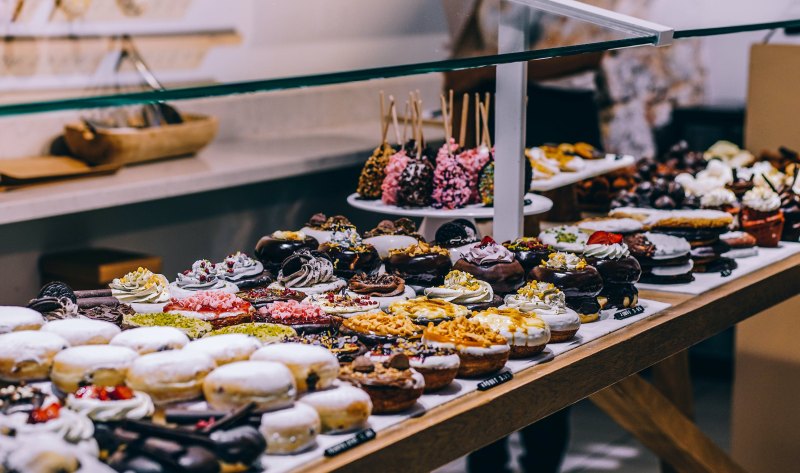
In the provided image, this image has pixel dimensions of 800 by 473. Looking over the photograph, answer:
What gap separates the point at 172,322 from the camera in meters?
2.00

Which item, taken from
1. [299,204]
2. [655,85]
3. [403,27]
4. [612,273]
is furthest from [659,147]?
[403,27]

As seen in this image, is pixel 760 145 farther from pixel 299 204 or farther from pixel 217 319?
pixel 217 319

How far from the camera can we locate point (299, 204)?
5262mm

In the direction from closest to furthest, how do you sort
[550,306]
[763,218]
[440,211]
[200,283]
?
[550,306], [200,283], [440,211], [763,218]

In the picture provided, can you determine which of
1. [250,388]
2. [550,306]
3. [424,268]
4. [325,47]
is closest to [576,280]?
[550,306]

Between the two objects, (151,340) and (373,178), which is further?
(373,178)

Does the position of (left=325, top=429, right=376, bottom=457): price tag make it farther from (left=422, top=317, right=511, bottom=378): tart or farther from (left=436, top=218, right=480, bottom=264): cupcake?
(left=436, top=218, right=480, bottom=264): cupcake

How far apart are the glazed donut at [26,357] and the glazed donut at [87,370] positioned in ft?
0.17

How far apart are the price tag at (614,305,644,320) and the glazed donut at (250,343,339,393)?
793mm

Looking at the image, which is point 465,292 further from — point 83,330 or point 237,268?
point 83,330

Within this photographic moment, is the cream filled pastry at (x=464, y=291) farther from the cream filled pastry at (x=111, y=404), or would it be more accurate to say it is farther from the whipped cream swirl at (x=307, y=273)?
the cream filled pastry at (x=111, y=404)

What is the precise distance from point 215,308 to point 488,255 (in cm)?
61

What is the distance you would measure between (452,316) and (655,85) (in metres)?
4.39

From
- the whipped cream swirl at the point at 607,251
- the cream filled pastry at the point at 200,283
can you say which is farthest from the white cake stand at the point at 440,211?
the cream filled pastry at the point at 200,283
